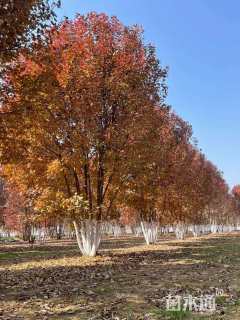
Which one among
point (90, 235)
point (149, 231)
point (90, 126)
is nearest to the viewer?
point (90, 126)

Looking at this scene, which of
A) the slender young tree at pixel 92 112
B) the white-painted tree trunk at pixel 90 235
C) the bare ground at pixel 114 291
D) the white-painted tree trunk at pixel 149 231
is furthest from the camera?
the white-painted tree trunk at pixel 149 231

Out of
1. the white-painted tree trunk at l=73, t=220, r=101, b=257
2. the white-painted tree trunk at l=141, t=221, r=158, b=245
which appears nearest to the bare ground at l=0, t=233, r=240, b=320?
the white-painted tree trunk at l=73, t=220, r=101, b=257

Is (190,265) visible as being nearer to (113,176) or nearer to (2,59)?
(113,176)

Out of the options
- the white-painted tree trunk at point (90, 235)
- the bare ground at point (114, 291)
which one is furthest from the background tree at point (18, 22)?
the white-painted tree trunk at point (90, 235)

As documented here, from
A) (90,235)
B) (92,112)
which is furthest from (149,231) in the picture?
(92,112)

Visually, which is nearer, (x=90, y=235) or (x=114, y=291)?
(x=114, y=291)

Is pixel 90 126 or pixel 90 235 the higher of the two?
pixel 90 126

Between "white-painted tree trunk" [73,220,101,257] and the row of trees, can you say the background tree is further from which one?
"white-painted tree trunk" [73,220,101,257]

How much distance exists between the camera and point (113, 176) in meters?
26.2

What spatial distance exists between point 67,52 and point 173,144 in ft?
74.5

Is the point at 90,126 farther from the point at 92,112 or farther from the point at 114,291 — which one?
the point at 114,291

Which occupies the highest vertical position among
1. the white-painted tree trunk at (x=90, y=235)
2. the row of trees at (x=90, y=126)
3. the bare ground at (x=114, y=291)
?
the row of trees at (x=90, y=126)

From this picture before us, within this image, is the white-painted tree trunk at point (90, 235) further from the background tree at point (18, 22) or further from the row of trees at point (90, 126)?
the background tree at point (18, 22)

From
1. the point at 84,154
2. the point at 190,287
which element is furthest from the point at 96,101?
the point at 190,287
